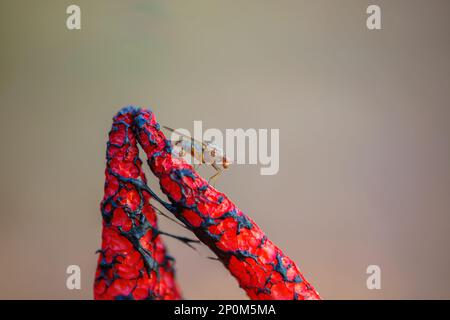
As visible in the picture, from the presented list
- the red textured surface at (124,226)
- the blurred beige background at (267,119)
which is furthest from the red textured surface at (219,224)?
the blurred beige background at (267,119)

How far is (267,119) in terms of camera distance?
1316mm

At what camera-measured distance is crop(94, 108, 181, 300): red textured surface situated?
0.75m

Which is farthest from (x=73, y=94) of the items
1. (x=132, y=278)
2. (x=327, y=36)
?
(x=327, y=36)

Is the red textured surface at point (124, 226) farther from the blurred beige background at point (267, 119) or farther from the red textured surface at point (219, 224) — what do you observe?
the blurred beige background at point (267, 119)

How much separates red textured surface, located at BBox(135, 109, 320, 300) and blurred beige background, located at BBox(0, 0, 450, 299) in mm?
483

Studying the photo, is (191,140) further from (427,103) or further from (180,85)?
(427,103)

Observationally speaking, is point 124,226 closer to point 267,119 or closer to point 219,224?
point 219,224

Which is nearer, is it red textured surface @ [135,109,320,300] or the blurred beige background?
red textured surface @ [135,109,320,300]

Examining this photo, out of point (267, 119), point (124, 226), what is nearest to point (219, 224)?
point (124, 226)

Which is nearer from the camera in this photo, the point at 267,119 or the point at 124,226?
the point at 124,226

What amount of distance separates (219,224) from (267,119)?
2.09 feet

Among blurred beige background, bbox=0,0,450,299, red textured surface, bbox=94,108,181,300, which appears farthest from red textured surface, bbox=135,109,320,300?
blurred beige background, bbox=0,0,450,299

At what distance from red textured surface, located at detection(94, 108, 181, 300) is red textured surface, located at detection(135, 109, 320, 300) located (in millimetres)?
35

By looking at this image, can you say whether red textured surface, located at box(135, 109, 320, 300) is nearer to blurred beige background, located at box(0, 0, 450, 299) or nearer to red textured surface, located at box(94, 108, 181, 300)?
red textured surface, located at box(94, 108, 181, 300)
